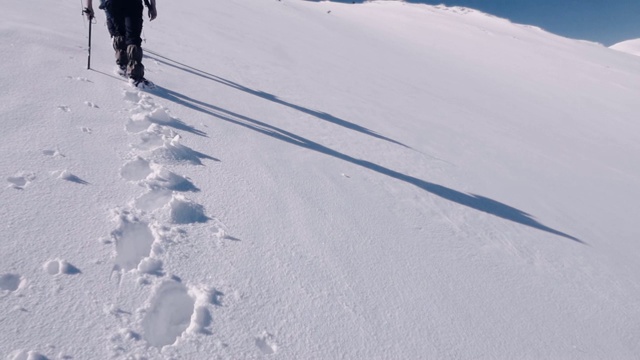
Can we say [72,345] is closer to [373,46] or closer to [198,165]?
[198,165]

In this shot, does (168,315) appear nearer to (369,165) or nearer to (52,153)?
(52,153)

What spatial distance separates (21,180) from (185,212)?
3.40ft

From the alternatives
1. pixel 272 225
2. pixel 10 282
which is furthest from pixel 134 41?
pixel 10 282

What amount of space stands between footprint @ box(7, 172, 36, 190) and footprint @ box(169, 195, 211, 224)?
2.91ft

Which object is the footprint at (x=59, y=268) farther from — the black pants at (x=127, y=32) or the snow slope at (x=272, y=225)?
the black pants at (x=127, y=32)

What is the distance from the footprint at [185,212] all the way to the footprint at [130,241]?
22 centimetres

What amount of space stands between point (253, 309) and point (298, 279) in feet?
1.32

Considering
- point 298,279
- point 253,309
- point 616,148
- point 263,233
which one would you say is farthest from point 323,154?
point 616,148

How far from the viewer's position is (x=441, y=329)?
2.56 metres

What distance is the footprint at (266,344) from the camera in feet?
6.91

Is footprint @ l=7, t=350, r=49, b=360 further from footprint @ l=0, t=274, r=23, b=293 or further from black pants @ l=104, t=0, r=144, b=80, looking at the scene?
black pants @ l=104, t=0, r=144, b=80

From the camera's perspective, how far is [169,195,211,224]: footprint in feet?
9.49

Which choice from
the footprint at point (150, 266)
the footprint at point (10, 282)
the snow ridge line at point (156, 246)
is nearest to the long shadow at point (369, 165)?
the snow ridge line at point (156, 246)

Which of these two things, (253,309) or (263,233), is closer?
(253,309)
